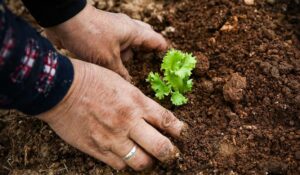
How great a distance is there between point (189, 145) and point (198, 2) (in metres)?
1.13

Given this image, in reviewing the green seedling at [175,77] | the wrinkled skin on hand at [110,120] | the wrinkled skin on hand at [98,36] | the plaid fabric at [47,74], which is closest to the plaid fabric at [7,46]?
the plaid fabric at [47,74]

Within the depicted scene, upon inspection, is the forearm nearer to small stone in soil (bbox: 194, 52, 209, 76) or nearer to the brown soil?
the brown soil

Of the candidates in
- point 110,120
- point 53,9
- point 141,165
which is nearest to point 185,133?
point 141,165

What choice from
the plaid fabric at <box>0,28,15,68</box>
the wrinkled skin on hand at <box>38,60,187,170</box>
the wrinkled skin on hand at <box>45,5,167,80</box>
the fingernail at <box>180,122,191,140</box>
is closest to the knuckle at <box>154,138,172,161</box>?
the wrinkled skin on hand at <box>38,60,187,170</box>

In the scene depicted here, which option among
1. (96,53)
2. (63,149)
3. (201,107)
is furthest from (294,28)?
(63,149)

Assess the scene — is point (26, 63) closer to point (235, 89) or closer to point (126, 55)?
point (126, 55)

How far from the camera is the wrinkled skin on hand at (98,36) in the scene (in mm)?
2527

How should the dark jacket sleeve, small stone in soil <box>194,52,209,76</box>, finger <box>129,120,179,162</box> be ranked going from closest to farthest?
finger <box>129,120,179,162</box>
the dark jacket sleeve
small stone in soil <box>194,52,209,76</box>

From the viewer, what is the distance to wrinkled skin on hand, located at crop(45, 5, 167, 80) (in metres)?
2.53

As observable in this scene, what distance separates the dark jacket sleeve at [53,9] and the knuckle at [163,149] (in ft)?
2.87

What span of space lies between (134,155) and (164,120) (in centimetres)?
24

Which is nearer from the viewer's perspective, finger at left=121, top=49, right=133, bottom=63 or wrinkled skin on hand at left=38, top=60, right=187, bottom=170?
wrinkled skin on hand at left=38, top=60, right=187, bottom=170

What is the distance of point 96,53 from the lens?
255 centimetres

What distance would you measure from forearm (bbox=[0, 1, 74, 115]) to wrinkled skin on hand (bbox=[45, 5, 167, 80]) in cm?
53
